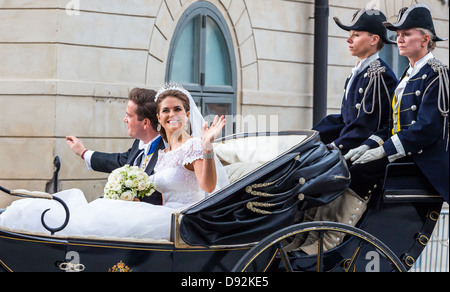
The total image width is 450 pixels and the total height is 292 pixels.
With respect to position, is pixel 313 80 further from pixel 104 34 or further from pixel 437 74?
pixel 437 74

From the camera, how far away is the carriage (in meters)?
3.15

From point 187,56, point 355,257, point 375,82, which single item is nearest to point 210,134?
point 355,257

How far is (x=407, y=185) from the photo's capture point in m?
3.76

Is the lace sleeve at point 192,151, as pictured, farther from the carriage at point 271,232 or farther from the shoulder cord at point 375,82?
the shoulder cord at point 375,82

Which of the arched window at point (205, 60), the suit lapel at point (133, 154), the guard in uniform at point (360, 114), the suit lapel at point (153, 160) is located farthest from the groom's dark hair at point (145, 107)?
Result: the arched window at point (205, 60)

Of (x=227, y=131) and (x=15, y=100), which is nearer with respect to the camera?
(x=15, y=100)

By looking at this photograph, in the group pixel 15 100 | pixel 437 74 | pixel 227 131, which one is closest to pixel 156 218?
pixel 437 74

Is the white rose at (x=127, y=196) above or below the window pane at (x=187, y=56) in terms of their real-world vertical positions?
below

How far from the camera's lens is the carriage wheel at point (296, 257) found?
3242mm

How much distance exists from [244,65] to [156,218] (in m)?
4.27

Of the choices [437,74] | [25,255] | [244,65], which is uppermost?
[244,65]

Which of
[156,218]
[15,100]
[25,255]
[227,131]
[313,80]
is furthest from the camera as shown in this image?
[313,80]

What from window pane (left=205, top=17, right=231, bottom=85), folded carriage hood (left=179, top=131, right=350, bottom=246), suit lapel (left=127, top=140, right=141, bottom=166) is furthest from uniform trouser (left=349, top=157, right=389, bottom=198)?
window pane (left=205, top=17, right=231, bottom=85)

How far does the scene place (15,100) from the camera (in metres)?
6.16
